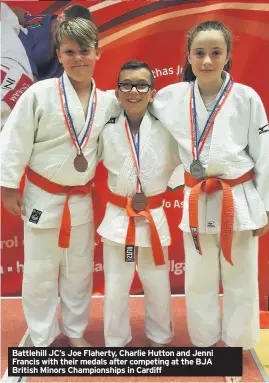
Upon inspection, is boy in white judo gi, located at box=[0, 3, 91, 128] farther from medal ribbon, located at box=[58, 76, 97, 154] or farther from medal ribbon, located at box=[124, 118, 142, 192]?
medal ribbon, located at box=[124, 118, 142, 192]

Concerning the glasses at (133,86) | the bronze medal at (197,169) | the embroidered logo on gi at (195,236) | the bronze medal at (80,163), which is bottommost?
the embroidered logo on gi at (195,236)

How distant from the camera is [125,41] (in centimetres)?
254

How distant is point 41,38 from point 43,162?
92 centimetres

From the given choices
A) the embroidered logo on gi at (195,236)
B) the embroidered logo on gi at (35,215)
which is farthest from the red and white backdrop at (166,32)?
the embroidered logo on gi at (195,236)

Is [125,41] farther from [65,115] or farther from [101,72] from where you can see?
[65,115]

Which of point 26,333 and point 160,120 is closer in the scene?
point 160,120

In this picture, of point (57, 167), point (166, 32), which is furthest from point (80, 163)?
point (166, 32)

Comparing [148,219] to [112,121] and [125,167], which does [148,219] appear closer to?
[125,167]

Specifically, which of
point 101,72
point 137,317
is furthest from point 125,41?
point 137,317

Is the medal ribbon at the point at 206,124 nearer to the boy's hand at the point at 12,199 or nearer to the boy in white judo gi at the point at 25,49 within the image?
the boy's hand at the point at 12,199

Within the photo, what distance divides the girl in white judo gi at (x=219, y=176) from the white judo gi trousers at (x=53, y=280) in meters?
0.48
